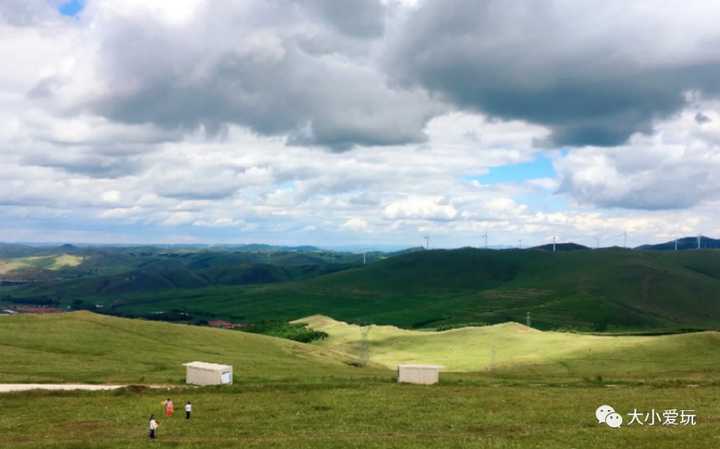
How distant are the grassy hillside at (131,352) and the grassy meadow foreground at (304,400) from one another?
0.37 m

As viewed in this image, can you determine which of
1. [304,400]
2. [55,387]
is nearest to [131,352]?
[55,387]

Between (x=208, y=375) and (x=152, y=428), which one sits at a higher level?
(x=152, y=428)

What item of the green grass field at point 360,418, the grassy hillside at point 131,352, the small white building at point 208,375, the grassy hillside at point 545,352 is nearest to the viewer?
the green grass field at point 360,418

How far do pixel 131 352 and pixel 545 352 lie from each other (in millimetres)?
86283

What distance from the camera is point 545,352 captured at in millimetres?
137750

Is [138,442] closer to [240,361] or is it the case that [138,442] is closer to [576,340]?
[240,361]

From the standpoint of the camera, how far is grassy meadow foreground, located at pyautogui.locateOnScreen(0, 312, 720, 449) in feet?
165

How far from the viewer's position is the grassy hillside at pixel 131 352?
3359 inches

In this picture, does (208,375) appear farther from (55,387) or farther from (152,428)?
(152,428)

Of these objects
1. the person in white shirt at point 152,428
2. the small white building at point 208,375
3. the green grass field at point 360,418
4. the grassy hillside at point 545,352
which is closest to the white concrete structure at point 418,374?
the green grass field at point 360,418

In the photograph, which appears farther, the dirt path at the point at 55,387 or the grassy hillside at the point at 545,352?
the grassy hillside at the point at 545,352

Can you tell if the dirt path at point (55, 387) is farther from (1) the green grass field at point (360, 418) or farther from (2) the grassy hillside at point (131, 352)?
(2) the grassy hillside at point (131, 352)

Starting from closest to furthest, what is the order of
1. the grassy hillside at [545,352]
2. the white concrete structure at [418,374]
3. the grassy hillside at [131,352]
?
the white concrete structure at [418,374] < the grassy hillside at [131,352] < the grassy hillside at [545,352]

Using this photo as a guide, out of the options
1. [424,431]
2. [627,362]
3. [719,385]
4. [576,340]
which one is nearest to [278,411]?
[424,431]
